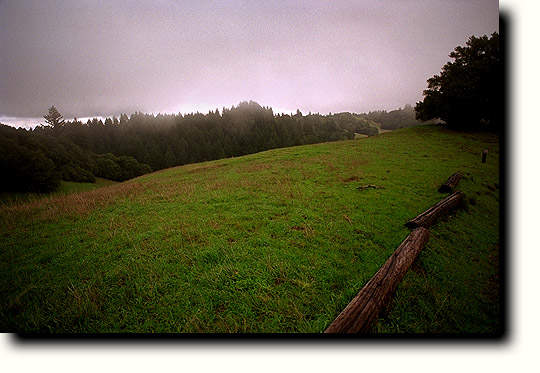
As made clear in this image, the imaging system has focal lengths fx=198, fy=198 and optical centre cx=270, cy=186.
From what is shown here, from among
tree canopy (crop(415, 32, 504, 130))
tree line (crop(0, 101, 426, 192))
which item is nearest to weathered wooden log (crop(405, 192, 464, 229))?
tree canopy (crop(415, 32, 504, 130))

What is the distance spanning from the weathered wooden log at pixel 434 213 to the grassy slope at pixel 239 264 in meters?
0.28

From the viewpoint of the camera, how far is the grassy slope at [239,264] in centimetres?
299

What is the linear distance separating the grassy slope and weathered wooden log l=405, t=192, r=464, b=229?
0.92 ft

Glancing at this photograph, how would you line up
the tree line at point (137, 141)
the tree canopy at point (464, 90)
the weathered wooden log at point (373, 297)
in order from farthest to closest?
1. the tree line at point (137, 141)
2. the tree canopy at point (464, 90)
3. the weathered wooden log at point (373, 297)

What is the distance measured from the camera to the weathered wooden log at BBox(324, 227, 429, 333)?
99.7 inches

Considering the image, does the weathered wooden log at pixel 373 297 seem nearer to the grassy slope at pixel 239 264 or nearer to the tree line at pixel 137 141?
the grassy slope at pixel 239 264

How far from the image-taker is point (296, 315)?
288 cm

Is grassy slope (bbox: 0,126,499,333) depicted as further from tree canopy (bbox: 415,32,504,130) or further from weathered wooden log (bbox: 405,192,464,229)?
tree canopy (bbox: 415,32,504,130)

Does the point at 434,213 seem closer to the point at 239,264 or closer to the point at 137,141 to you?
the point at 239,264

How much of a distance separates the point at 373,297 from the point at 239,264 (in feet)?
8.03

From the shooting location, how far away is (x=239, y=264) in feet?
13.4

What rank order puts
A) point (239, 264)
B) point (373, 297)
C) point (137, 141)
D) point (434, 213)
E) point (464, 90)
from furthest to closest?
point (137, 141) < point (464, 90) < point (434, 213) < point (239, 264) < point (373, 297)

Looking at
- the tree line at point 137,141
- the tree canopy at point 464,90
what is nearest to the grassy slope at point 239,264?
the tree canopy at point 464,90

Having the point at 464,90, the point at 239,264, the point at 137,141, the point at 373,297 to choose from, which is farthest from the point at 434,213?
the point at 137,141
